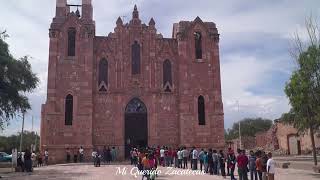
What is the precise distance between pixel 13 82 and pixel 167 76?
15499mm

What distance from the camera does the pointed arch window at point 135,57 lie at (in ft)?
130

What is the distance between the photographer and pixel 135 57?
40031mm

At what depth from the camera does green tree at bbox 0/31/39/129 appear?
27.7m

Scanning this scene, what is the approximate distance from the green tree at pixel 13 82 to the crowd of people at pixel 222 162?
28.0 feet

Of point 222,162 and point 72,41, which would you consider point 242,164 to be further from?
point 72,41

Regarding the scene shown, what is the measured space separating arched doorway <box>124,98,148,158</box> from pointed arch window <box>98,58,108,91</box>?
2761mm

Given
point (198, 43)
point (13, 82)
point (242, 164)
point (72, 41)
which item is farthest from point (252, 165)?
point (72, 41)

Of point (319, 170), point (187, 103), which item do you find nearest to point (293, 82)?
point (319, 170)

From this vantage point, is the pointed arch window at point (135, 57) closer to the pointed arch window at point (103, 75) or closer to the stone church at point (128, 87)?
the stone church at point (128, 87)

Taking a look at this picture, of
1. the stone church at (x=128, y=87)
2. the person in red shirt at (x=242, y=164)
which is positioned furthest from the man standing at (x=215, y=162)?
the stone church at (x=128, y=87)

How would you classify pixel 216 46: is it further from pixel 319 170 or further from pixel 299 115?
pixel 319 170

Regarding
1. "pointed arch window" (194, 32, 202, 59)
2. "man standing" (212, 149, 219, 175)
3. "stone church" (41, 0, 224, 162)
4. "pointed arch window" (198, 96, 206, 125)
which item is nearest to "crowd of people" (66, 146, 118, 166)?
"stone church" (41, 0, 224, 162)

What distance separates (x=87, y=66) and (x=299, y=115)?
62.5 ft

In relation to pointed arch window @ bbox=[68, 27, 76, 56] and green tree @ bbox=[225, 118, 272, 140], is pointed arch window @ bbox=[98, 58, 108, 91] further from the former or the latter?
green tree @ bbox=[225, 118, 272, 140]
